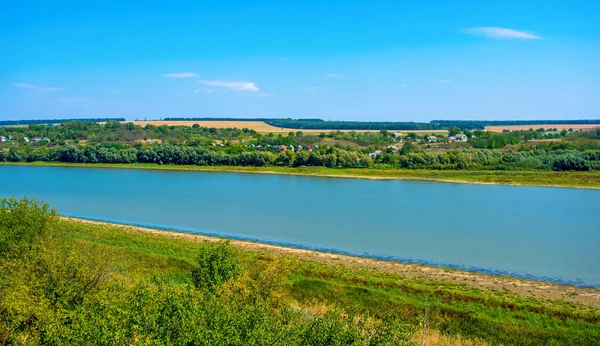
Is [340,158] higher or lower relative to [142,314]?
lower

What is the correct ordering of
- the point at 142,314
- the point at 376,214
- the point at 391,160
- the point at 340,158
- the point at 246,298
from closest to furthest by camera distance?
the point at 142,314 → the point at 246,298 → the point at 376,214 → the point at 340,158 → the point at 391,160

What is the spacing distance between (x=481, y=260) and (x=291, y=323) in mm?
11165

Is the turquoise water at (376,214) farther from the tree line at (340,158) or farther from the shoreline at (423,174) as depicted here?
the tree line at (340,158)

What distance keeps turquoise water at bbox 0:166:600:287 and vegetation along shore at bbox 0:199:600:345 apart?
1.93 metres

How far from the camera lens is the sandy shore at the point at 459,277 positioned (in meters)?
13.4

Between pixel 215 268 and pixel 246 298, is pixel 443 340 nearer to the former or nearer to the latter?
pixel 246 298

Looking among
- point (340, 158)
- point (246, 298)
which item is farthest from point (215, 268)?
point (340, 158)

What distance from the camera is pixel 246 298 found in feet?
28.9

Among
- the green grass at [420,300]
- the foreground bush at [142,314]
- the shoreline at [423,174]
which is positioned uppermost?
the foreground bush at [142,314]

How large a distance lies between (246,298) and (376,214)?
1585cm

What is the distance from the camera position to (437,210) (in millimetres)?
25141

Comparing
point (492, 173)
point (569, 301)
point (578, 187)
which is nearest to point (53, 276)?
point (569, 301)

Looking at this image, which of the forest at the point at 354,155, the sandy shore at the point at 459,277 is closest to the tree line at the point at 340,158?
the forest at the point at 354,155

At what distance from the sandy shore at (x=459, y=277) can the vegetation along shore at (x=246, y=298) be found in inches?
2.2
